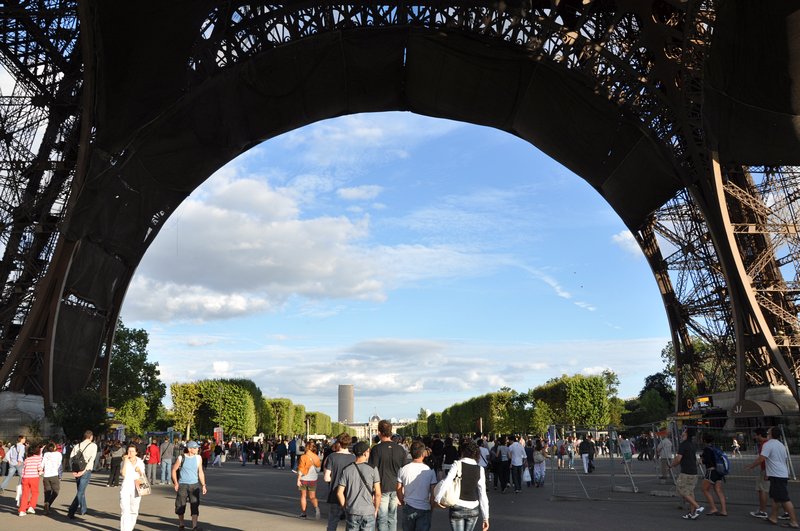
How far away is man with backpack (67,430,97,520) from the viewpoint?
13.8 m

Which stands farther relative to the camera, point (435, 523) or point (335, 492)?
point (435, 523)

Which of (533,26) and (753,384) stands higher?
(533,26)

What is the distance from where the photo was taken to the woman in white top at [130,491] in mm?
10570

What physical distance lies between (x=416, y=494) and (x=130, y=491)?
211 inches

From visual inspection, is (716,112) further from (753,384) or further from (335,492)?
(335,492)

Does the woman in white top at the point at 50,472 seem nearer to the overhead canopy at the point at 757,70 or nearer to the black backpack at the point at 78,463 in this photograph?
the black backpack at the point at 78,463

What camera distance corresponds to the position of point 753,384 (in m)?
28.9

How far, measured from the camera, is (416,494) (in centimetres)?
780

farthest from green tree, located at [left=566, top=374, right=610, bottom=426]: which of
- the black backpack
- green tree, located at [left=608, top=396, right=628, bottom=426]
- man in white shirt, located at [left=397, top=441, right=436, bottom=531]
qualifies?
man in white shirt, located at [left=397, top=441, right=436, bottom=531]

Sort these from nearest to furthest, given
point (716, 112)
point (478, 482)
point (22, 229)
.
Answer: point (478, 482)
point (716, 112)
point (22, 229)

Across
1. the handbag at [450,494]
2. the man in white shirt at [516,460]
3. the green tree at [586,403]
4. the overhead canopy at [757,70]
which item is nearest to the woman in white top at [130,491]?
the handbag at [450,494]

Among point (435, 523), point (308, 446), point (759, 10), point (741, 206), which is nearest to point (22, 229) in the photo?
point (308, 446)

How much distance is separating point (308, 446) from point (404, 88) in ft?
73.5

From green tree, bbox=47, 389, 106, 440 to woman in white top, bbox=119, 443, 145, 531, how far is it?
787 inches
